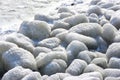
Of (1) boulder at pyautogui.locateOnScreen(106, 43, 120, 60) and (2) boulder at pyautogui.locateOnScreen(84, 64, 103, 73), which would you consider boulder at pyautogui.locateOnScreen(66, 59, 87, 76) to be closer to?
(2) boulder at pyautogui.locateOnScreen(84, 64, 103, 73)

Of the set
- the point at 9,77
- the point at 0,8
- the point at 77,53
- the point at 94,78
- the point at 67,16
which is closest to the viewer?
the point at 94,78

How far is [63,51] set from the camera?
2.20 metres

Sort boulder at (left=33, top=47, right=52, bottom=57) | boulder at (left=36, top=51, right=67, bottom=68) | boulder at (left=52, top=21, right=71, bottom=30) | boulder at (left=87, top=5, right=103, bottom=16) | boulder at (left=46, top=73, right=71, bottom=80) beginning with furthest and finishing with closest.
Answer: boulder at (left=87, top=5, right=103, bottom=16) → boulder at (left=52, top=21, right=71, bottom=30) → boulder at (left=33, top=47, right=52, bottom=57) → boulder at (left=36, top=51, right=67, bottom=68) → boulder at (left=46, top=73, right=71, bottom=80)

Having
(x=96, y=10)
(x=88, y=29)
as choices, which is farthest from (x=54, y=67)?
(x=96, y=10)

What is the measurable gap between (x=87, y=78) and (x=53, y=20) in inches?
50.9

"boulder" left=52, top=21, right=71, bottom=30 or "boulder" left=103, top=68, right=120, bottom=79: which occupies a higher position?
"boulder" left=103, top=68, right=120, bottom=79

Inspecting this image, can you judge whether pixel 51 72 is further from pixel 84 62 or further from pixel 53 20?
pixel 53 20

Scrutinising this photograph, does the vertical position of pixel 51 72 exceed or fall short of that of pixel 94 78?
it falls short

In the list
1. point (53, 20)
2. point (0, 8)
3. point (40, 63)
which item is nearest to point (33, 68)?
point (40, 63)

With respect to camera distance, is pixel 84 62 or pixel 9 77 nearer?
pixel 9 77

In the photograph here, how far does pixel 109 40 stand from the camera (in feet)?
7.93

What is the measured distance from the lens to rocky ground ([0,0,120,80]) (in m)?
Result: 1.88

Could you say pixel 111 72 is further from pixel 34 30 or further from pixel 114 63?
pixel 34 30

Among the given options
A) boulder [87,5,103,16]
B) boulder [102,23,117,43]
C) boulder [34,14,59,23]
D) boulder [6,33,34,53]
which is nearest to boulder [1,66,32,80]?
boulder [6,33,34,53]
